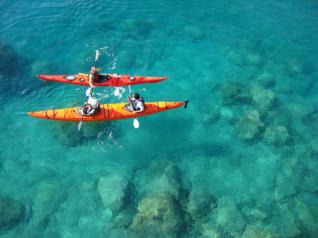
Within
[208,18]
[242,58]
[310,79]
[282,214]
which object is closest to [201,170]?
[282,214]

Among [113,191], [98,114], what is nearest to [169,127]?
[98,114]

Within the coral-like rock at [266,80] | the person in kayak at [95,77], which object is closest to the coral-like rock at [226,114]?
the coral-like rock at [266,80]

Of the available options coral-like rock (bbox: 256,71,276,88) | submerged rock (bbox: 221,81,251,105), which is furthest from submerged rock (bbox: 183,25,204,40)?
coral-like rock (bbox: 256,71,276,88)

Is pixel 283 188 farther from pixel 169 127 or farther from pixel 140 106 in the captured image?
pixel 140 106

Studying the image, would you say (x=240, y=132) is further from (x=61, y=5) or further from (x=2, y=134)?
(x=61, y=5)

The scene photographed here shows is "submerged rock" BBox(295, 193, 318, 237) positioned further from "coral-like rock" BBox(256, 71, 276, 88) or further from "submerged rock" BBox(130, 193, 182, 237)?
"coral-like rock" BBox(256, 71, 276, 88)

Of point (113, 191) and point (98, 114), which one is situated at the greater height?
point (98, 114)
